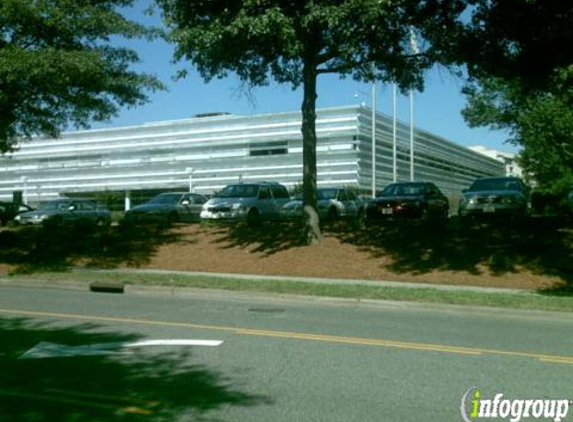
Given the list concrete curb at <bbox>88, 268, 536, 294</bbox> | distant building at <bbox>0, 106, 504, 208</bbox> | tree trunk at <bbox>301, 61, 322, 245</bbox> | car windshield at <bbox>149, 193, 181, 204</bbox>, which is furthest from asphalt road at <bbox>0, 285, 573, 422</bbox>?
distant building at <bbox>0, 106, 504, 208</bbox>

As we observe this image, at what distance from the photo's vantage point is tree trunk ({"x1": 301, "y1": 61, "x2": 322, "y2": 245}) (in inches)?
753

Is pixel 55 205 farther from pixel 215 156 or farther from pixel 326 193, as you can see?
pixel 215 156

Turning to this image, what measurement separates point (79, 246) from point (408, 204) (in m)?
10.9

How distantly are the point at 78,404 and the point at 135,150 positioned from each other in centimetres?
6731

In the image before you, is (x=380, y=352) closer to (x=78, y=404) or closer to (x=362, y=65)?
(x=78, y=404)

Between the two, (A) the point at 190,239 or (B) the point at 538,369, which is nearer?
(B) the point at 538,369

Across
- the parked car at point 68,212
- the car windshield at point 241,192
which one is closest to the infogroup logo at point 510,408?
the car windshield at point 241,192

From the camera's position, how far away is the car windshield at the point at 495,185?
24375 mm

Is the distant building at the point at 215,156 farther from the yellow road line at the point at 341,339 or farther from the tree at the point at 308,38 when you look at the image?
the yellow road line at the point at 341,339

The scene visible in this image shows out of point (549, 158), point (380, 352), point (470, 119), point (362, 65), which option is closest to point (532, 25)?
point (362, 65)

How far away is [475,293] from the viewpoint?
14.3 m

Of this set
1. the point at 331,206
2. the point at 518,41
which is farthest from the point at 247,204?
the point at 518,41

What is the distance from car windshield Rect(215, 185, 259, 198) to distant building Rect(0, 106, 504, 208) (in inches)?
1284

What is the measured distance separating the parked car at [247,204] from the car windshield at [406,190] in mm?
4826
